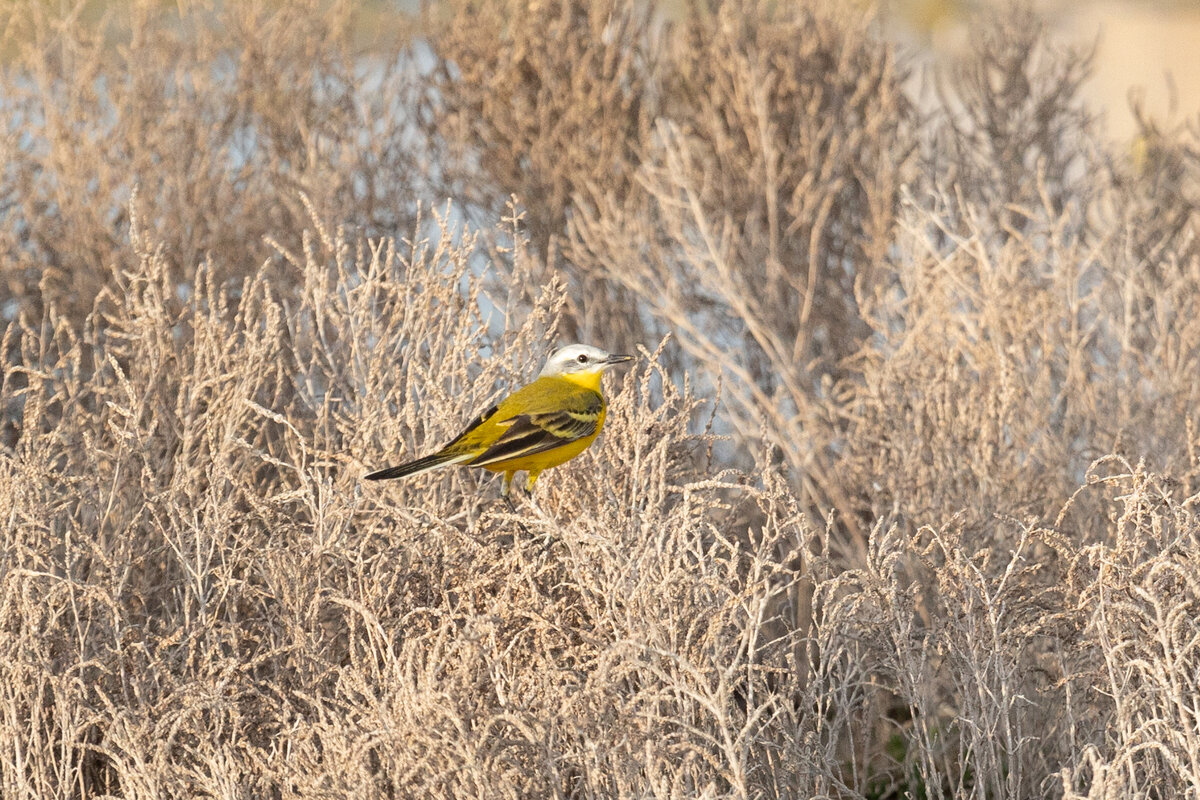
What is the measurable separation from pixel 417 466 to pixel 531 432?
1.22 feet

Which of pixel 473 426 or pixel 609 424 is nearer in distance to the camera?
pixel 473 426

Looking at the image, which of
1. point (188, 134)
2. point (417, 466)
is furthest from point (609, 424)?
point (188, 134)

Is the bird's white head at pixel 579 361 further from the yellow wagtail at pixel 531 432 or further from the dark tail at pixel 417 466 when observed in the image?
the dark tail at pixel 417 466

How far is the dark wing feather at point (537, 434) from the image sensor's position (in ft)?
13.0

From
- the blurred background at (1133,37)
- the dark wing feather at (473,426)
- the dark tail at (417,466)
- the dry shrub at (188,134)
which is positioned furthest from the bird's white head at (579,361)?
the blurred background at (1133,37)

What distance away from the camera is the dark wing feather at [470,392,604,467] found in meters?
3.96

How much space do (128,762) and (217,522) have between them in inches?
29.1

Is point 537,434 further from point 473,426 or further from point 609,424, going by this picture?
point 609,424

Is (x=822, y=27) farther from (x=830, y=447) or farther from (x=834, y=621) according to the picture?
(x=834, y=621)

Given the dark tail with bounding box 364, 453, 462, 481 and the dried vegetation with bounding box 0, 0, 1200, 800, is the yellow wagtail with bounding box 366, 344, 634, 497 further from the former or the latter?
the dried vegetation with bounding box 0, 0, 1200, 800

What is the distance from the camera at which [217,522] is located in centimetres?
402

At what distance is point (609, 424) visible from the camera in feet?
14.5

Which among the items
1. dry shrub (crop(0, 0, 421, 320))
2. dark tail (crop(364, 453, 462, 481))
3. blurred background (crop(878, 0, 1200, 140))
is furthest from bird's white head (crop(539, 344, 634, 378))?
blurred background (crop(878, 0, 1200, 140))

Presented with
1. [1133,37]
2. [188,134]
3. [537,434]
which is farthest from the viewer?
[1133,37]
